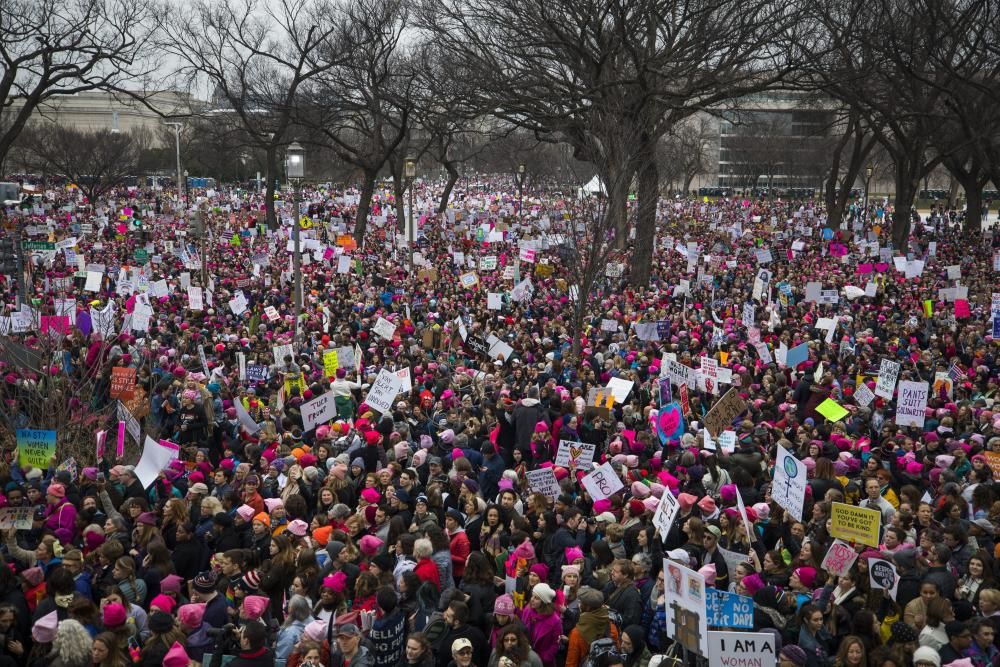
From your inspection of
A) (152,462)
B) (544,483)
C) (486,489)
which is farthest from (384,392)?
(544,483)

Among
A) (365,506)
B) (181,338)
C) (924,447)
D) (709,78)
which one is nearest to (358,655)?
(365,506)

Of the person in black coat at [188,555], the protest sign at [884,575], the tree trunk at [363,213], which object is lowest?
the person in black coat at [188,555]

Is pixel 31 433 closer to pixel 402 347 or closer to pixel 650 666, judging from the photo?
pixel 650 666

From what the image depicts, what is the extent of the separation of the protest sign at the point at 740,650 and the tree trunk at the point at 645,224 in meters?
20.5

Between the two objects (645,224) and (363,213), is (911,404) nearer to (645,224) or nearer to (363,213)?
(645,224)

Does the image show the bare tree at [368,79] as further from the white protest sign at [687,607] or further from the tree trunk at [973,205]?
the white protest sign at [687,607]

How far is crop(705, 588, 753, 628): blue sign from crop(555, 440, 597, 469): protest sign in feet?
14.3

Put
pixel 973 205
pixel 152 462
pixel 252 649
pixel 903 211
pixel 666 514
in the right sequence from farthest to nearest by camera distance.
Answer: pixel 973 205 < pixel 903 211 < pixel 152 462 < pixel 666 514 < pixel 252 649

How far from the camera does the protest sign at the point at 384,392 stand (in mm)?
13148

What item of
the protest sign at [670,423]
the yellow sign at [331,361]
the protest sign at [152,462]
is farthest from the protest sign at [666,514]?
the yellow sign at [331,361]

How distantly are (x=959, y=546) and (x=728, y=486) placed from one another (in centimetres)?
222

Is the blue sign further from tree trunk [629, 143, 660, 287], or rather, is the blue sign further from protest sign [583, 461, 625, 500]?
tree trunk [629, 143, 660, 287]

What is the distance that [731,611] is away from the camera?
6.53 meters

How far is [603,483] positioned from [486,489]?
1891 millimetres
